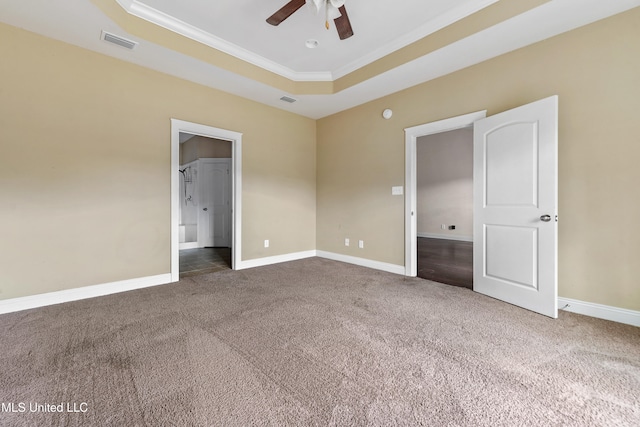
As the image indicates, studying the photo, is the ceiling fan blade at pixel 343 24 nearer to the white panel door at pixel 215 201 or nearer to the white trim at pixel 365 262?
the white trim at pixel 365 262

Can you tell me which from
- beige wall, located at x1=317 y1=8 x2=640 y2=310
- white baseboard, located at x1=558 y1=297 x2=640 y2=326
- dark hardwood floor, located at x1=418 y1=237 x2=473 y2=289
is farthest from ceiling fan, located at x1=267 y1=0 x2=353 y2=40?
white baseboard, located at x1=558 y1=297 x2=640 y2=326

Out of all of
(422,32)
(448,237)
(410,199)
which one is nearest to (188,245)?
(410,199)

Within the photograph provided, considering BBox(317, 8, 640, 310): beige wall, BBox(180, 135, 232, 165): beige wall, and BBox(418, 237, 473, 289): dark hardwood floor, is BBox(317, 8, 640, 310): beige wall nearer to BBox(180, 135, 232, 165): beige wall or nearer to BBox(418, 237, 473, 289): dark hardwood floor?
BBox(418, 237, 473, 289): dark hardwood floor

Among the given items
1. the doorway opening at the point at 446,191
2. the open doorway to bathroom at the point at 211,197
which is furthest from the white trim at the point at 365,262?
the open doorway to bathroom at the point at 211,197

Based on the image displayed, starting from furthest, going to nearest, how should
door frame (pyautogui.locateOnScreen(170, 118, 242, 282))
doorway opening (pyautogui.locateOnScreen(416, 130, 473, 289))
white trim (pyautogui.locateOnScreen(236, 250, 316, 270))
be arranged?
1. doorway opening (pyautogui.locateOnScreen(416, 130, 473, 289))
2. white trim (pyautogui.locateOnScreen(236, 250, 316, 270))
3. door frame (pyautogui.locateOnScreen(170, 118, 242, 282))

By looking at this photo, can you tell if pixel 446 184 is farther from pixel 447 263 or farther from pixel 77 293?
pixel 77 293

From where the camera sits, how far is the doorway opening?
23.4 feet

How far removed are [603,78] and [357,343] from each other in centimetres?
316

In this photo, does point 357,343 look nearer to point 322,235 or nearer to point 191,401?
point 191,401

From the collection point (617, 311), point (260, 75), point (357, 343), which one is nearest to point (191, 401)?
point (357, 343)

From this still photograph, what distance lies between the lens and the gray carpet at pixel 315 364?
1297mm

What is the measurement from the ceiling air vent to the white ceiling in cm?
5

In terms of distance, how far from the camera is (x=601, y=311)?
236cm

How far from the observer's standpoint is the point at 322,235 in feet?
16.8
